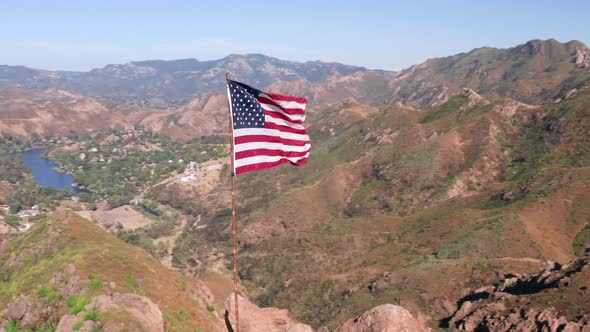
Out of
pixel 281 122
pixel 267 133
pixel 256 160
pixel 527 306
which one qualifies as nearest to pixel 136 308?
pixel 256 160

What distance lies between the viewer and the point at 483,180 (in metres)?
93.9

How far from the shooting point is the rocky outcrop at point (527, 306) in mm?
30969

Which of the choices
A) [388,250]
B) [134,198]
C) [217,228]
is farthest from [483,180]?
[134,198]

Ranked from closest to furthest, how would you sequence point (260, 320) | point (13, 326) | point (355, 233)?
point (13, 326) → point (260, 320) → point (355, 233)

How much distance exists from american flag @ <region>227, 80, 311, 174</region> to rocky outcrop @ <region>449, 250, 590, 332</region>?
25.0 metres

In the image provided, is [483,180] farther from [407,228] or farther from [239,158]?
[239,158]

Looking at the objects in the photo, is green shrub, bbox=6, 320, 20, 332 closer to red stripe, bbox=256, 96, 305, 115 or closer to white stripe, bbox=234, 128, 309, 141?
white stripe, bbox=234, 128, 309, 141

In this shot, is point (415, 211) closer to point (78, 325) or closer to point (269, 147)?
point (269, 147)

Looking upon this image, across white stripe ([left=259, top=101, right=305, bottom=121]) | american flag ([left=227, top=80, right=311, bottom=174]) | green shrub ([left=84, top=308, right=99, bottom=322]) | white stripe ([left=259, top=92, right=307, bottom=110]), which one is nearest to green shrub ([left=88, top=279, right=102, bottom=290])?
green shrub ([left=84, top=308, right=99, bottom=322])

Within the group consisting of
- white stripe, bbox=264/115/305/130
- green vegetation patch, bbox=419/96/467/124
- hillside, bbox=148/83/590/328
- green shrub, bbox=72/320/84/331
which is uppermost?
white stripe, bbox=264/115/305/130

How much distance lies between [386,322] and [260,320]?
820cm

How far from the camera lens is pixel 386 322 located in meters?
26.0

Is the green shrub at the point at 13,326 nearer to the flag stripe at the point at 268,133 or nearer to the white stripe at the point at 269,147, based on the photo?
the white stripe at the point at 269,147

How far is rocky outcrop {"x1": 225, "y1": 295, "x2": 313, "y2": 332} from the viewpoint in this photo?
25672 millimetres
